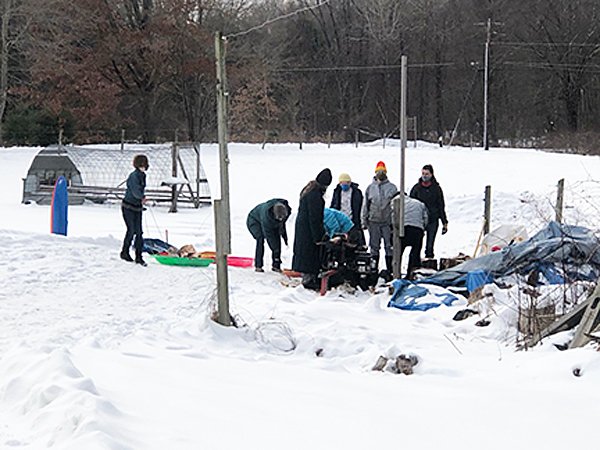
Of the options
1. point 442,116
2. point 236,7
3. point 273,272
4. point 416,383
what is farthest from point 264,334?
point 442,116

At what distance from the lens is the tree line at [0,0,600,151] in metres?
40.8

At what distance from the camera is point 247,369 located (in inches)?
245

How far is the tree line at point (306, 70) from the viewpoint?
40844mm

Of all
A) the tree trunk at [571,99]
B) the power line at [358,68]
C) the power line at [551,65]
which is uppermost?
the power line at [358,68]

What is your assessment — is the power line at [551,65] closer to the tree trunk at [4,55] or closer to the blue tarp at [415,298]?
the tree trunk at [4,55]

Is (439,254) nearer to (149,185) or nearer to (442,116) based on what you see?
(149,185)

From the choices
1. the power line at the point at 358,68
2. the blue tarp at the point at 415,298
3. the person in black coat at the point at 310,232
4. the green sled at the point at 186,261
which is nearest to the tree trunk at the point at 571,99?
the power line at the point at 358,68

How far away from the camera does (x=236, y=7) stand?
49.2m

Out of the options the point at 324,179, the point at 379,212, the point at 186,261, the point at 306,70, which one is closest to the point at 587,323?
the point at 324,179

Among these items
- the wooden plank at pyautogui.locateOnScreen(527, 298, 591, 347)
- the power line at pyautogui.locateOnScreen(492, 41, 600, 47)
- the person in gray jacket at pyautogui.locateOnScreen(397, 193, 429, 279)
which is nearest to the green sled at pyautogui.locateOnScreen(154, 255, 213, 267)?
→ the person in gray jacket at pyautogui.locateOnScreen(397, 193, 429, 279)

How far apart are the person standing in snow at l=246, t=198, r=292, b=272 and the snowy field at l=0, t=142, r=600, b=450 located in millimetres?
538

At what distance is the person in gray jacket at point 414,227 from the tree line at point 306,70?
30.3 meters

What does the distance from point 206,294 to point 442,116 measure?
173 ft

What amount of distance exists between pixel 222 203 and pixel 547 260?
3.92 m
